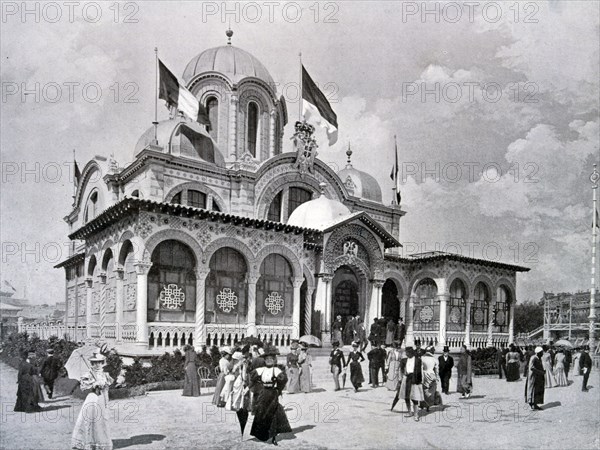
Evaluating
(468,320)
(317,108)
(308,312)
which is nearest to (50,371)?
(308,312)

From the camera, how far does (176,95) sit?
21344 mm

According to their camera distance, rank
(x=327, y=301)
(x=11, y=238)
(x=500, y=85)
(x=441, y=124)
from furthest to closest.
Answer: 1. (x=327, y=301)
2. (x=441, y=124)
3. (x=500, y=85)
4. (x=11, y=238)

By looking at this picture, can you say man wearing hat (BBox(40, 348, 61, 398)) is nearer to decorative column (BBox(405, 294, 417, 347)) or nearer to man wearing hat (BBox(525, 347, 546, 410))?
man wearing hat (BBox(525, 347, 546, 410))

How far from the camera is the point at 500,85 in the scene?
15398 mm

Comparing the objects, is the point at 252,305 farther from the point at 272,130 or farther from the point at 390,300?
the point at 272,130

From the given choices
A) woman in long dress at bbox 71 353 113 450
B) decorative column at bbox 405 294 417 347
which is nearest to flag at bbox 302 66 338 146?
decorative column at bbox 405 294 417 347

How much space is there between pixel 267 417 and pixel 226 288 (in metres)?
10.5

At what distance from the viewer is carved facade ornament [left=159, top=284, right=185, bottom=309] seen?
18234mm

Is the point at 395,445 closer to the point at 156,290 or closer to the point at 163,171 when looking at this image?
the point at 156,290

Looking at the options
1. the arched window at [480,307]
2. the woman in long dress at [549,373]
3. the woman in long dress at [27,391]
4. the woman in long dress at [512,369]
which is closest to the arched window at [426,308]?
the arched window at [480,307]

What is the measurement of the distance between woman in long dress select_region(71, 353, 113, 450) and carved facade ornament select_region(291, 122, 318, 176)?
63.3 ft

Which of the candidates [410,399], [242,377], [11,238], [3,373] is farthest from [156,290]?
[410,399]

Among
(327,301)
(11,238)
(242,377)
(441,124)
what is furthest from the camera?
(327,301)

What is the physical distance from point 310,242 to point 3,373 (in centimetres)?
1173
